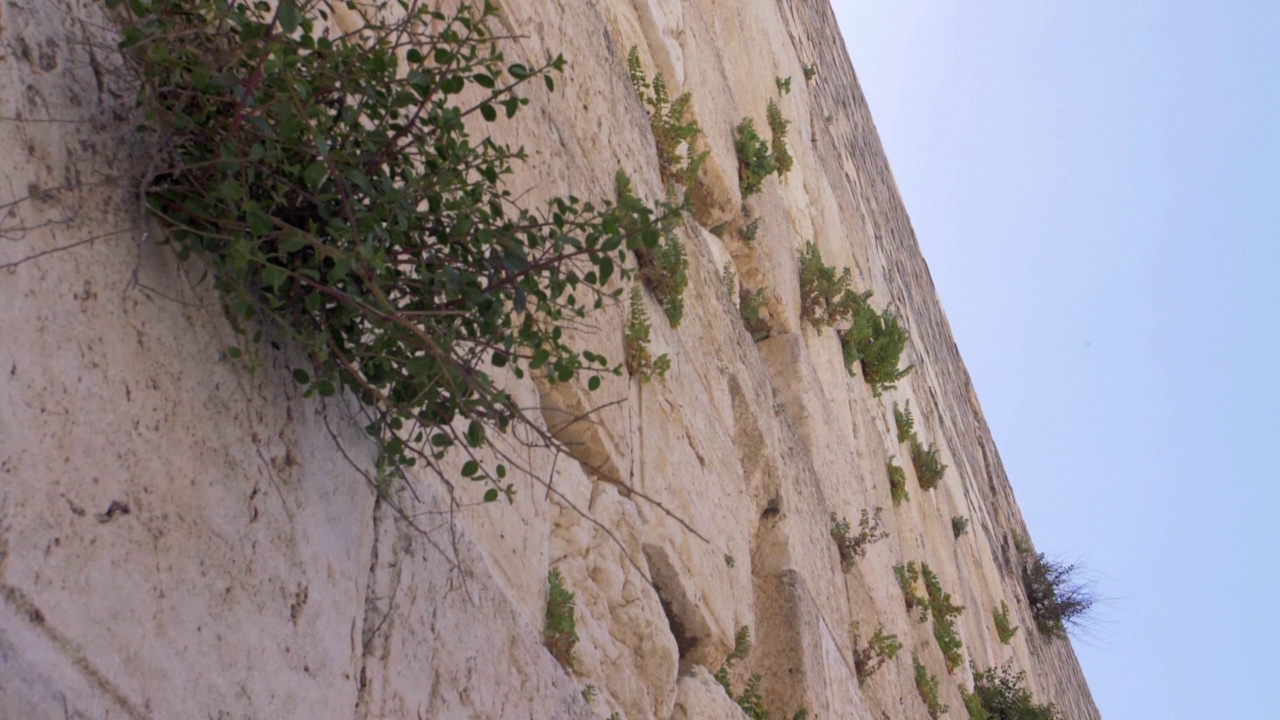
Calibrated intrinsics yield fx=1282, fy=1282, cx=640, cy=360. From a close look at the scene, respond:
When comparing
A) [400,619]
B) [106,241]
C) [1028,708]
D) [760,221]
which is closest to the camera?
[106,241]

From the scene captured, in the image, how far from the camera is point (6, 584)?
131 cm

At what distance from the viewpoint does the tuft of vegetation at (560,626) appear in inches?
106

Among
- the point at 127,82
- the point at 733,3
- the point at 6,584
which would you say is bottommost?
the point at 6,584

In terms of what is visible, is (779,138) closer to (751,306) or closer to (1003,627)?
(751,306)

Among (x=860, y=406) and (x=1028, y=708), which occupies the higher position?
(x=860, y=406)

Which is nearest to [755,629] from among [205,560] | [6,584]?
[205,560]

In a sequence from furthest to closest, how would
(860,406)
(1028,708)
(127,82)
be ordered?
1. (1028,708)
2. (860,406)
3. (127,82)

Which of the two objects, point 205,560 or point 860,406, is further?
point 860,406

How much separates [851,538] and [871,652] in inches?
22.6

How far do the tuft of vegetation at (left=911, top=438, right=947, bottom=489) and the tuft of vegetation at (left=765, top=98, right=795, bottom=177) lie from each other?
99.9 inches

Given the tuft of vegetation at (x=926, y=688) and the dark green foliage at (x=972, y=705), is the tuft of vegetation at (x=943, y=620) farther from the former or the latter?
the tuft of vegetation at (x=926, y=688)

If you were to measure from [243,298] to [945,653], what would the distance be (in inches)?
243

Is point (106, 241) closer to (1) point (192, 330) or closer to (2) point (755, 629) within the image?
(1) point (192, 330)

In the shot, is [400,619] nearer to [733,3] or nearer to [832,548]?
[832,548]
